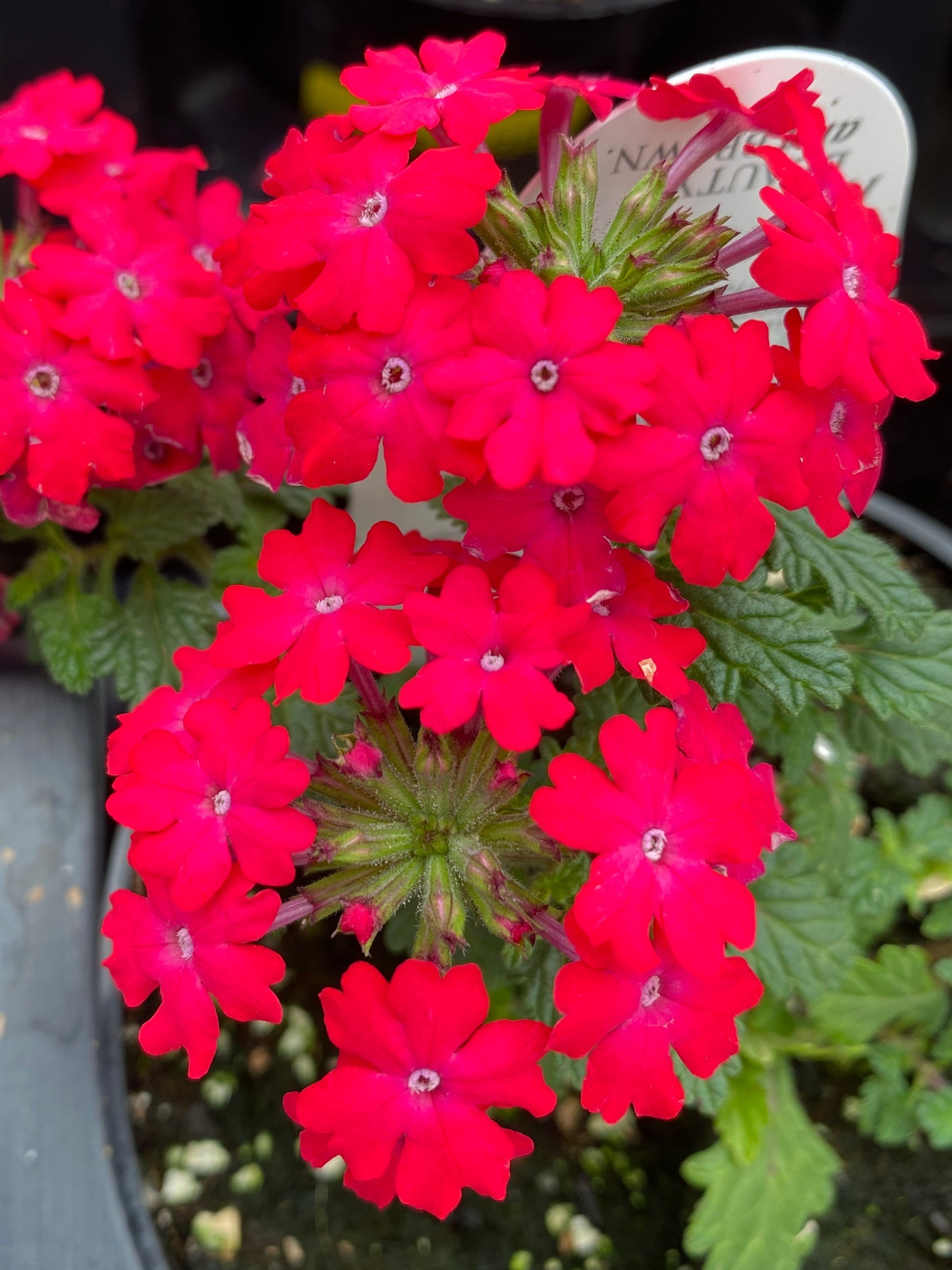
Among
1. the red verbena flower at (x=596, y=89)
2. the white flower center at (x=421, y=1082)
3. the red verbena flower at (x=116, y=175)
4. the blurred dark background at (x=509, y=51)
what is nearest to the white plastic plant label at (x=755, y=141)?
the red verbena flower at (x=596, y=89)

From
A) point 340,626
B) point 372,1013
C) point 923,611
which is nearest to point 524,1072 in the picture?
point 372,1013

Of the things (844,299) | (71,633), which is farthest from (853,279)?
(71,633)

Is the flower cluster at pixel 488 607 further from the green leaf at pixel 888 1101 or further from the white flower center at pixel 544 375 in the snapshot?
the green leaf at pixel 888 1101

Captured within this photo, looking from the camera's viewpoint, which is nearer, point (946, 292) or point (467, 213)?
point (467, 213)

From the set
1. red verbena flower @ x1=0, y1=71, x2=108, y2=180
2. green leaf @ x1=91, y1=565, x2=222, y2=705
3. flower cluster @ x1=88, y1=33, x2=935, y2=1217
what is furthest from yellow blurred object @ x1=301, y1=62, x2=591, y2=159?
flower cluster @ x1=88, y1=33, x2=935, y2=1217

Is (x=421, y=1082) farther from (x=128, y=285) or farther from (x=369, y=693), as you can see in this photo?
(x=128, y=285)

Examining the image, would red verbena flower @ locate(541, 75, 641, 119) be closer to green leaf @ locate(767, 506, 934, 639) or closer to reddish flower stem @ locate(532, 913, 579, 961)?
green leaf @ locate(767, 506, 934, 639)

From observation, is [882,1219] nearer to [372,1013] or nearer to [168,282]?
[372,1013]
